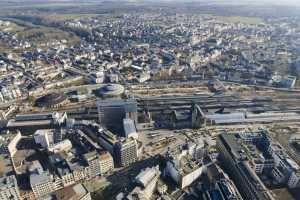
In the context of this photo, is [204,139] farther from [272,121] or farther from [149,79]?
[149,79]

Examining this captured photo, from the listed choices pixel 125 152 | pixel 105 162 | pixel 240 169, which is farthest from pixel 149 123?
pixel 240 169

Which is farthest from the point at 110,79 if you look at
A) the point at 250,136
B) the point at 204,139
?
the point at 250,136

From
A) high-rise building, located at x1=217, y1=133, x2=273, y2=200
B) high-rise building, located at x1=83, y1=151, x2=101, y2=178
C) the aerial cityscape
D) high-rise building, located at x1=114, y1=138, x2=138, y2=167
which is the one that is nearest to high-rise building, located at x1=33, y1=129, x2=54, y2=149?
the aerial cityscape

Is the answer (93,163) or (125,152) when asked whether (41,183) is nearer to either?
(93,163)

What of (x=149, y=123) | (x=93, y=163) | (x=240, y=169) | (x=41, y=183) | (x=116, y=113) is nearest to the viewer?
(x=41, y=183)

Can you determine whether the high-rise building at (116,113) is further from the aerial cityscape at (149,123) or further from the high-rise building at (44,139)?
the high-rise building at (44,139)
